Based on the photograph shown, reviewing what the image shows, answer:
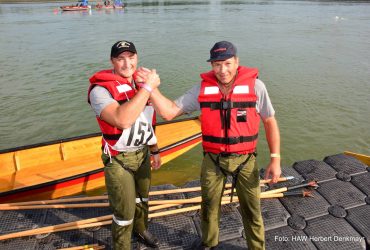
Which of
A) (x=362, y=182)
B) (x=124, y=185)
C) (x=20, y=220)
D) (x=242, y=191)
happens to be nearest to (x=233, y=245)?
(x=242, y=191)

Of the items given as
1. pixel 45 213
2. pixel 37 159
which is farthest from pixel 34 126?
pixel 45 213

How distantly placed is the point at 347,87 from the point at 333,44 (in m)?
12.2

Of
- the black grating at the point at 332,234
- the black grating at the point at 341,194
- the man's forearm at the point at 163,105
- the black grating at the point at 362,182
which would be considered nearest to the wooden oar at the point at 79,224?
the black grating at the point at 332,234

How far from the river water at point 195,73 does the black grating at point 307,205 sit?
399cm

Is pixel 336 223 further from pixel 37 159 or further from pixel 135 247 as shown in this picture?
pixel 37 159

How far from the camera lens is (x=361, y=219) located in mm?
4773

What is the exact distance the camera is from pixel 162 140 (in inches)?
341

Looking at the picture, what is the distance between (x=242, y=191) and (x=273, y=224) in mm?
1561

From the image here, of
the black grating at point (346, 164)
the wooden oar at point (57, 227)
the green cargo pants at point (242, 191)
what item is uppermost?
the green cargo pants at point (242, 191)

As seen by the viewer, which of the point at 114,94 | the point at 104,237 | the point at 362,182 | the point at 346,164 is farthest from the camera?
the point at 346,164

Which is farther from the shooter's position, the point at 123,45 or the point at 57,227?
the point at 57,227

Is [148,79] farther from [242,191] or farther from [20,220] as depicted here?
[20,220]

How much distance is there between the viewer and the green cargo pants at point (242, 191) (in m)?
3.56

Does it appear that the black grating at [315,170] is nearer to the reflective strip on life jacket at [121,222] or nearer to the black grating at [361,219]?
the black grating at [361,219]
